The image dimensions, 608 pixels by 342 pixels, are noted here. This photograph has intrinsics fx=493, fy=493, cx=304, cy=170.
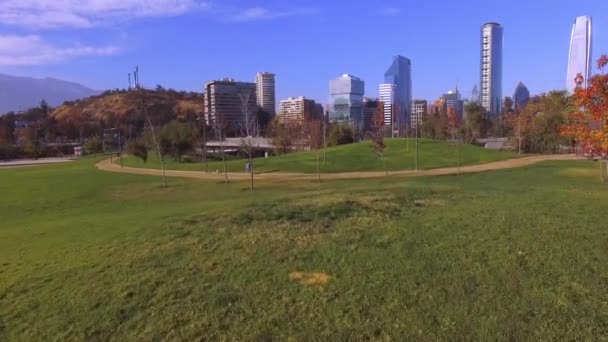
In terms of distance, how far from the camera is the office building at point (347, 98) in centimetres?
13462

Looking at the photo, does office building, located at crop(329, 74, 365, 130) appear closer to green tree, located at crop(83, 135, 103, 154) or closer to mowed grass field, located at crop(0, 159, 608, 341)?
green tree, located at crop(83, 135, 103, 154)

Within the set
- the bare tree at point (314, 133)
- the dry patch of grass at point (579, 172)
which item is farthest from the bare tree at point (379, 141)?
the dry patch of grass at point (579, 172)

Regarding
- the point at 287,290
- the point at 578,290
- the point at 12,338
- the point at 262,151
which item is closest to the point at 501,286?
the point at 578,290

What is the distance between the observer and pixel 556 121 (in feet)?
228

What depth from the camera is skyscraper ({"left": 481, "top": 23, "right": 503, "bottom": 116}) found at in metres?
159

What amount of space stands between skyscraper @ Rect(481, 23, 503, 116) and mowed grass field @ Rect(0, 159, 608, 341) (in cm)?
15562

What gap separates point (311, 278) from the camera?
8.60 meters

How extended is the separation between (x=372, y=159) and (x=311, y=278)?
157 ft

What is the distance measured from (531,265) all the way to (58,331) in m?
7.87

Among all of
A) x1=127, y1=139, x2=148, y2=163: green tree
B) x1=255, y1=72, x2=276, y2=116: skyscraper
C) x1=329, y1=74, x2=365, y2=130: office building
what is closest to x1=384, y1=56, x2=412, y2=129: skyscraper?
x1=329, y1=74, x2=365, y2=130: office building

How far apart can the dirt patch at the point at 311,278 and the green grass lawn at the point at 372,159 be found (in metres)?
40.4

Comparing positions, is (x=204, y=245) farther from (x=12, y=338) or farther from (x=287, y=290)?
(x=12, y=338)

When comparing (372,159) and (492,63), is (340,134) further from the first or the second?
(492,63)

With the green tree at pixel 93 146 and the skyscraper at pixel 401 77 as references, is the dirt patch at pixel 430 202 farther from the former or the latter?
the skyscraper at pixel 401 77
